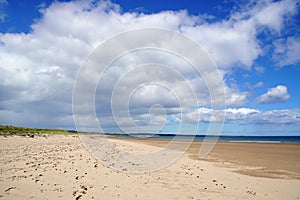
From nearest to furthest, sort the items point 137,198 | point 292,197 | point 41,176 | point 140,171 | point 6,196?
point 6,196 → point 137,198 → point 292,197 → point 41,176 → point 140,171

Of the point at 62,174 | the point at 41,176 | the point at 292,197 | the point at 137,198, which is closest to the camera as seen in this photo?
the point at 137,198

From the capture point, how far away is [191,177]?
40.0ft

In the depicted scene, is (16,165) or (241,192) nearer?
(241,192)

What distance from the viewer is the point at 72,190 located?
28.9 ft

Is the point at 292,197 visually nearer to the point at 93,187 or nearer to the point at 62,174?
the point at 93,187

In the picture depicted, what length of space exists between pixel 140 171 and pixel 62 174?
152 inches

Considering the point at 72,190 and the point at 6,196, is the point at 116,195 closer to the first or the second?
the point at 72,190

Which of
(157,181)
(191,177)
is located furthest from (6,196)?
(191,177)

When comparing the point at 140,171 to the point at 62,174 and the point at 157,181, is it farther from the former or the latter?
the point at 62,174

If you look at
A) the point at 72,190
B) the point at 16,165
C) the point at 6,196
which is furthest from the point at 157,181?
the point at 16,165

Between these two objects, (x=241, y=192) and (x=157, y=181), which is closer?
(x=241, y=192)

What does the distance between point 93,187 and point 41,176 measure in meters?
2.55

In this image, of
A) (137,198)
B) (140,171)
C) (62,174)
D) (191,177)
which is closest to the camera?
(137,198)

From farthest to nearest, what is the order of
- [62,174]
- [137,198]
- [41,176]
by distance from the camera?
1. [62,174]
2. [41,176]
3. [137,198]
